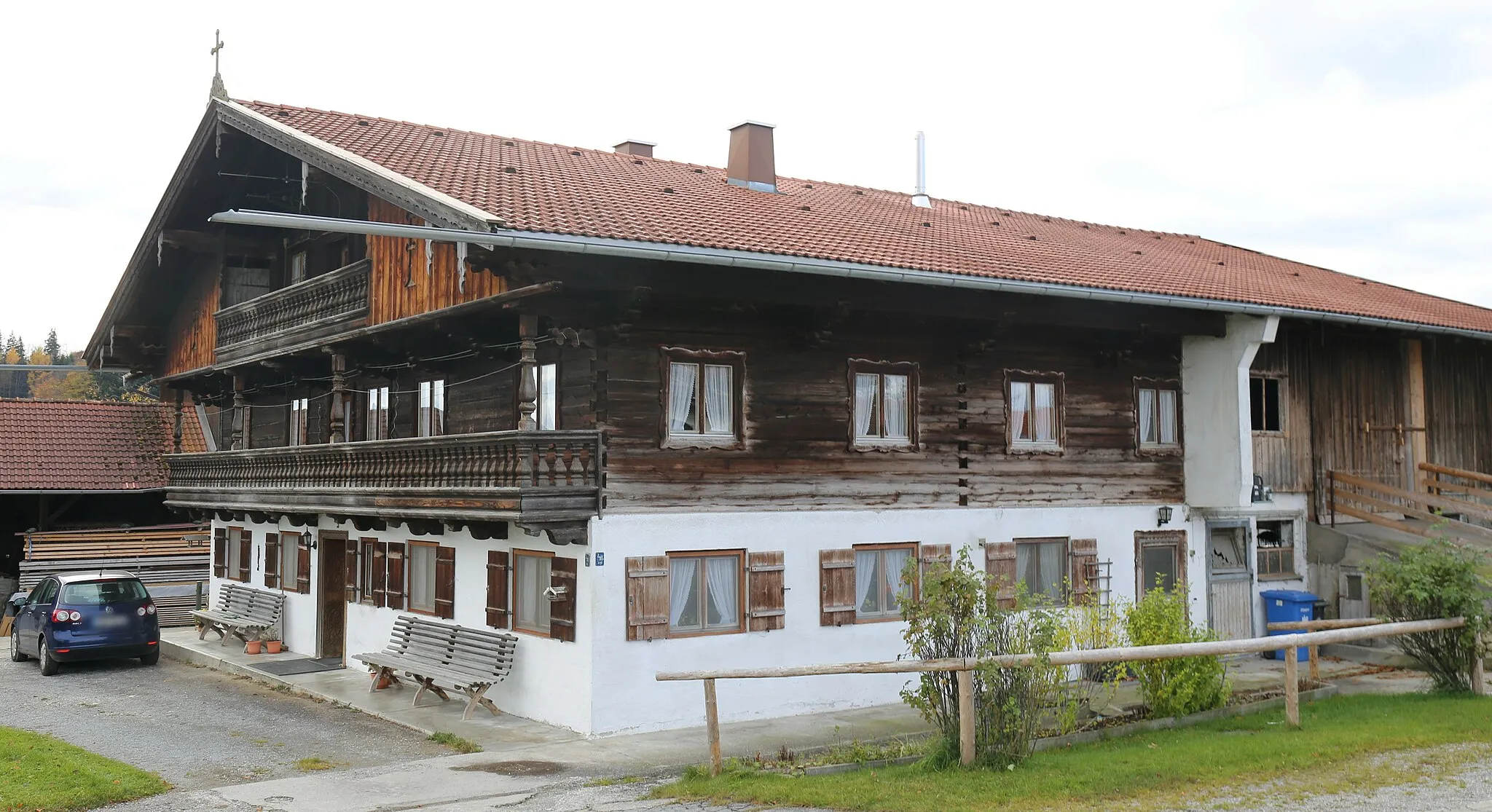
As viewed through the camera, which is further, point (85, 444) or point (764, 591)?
point (85, 444)

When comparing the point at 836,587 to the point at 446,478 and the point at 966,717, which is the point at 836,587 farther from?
the point at 966,717

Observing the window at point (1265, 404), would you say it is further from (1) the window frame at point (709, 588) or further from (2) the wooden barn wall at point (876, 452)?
(1) the window frame at point (709, 588)

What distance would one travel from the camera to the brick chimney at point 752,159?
21.3 metres

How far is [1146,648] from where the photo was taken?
1196 centimetres

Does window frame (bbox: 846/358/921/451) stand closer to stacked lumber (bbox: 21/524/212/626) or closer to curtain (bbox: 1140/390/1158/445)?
curtain (bbox: 1140/390/1158/445)

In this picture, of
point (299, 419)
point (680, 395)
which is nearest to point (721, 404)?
point (680, 395)

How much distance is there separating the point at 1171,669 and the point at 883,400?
546 cm

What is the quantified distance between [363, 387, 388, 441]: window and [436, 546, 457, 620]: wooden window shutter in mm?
3354

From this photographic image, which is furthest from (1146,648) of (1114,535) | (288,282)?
(288,282)

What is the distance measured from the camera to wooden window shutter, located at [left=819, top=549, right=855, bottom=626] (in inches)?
640

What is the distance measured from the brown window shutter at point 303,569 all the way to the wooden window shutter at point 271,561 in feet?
3.07

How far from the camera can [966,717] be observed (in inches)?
430

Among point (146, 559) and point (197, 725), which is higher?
point (146, 559)

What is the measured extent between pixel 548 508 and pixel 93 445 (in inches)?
756
